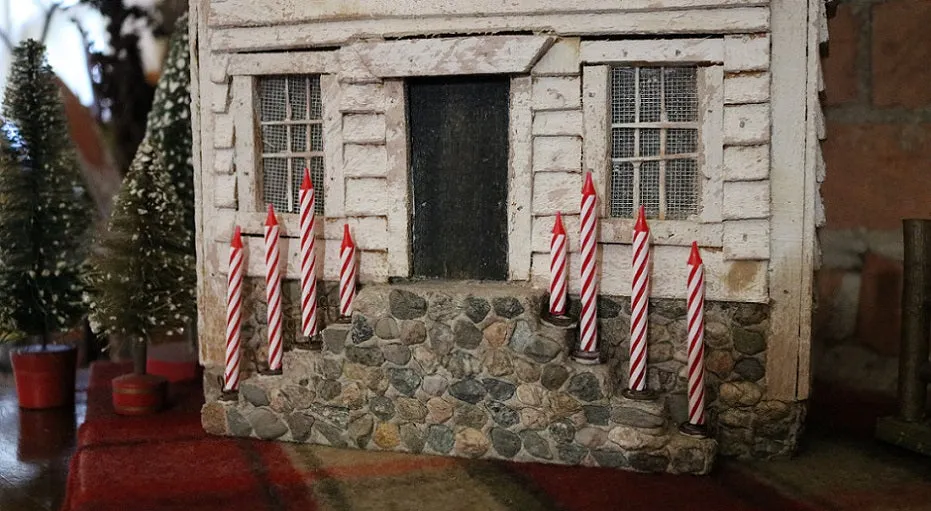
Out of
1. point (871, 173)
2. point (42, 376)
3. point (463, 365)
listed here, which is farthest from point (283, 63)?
point (871, 173)

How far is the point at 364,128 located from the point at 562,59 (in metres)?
1.38

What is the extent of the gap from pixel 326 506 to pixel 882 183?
517cm

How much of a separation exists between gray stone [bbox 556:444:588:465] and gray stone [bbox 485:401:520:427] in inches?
12.3

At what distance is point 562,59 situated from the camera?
17.8 ft

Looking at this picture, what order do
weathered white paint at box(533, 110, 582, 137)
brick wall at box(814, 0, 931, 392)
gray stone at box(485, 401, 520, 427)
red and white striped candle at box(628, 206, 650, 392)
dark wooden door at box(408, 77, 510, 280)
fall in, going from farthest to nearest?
1. brick wall at box(814, 0, 931, 392)
2. dark wooden door at box(408, 77, 510, 280)
3. weathered white paint at box(533, 110, 582, 137)
4. gray stone at box(485, 401, 520, 427)
5. red and white striped candle at box(628, 206, 650, 392)

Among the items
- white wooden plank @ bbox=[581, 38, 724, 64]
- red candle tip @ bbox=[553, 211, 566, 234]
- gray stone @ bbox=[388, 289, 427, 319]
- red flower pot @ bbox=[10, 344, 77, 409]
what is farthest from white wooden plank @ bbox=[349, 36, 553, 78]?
red flower pot @ bbox=[10, 344, 77, 409]

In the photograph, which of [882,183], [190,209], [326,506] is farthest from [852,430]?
[190,209]

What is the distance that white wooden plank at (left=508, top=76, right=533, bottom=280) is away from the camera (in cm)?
549

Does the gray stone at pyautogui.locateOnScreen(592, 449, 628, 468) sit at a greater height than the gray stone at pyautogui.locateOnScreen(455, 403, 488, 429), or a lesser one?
lesser

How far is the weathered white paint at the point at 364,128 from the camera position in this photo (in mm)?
5719

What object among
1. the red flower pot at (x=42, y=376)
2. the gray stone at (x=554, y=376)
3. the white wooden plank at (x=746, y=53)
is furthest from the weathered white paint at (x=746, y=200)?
the red flower pot at (x=42, y=376)

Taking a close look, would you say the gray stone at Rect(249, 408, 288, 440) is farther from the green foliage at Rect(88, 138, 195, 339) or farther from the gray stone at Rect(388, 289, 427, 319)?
the green foliage at Rect(88, 138, 195, 339)

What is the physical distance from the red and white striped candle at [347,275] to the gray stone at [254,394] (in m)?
0.75

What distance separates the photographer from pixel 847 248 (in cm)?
718
